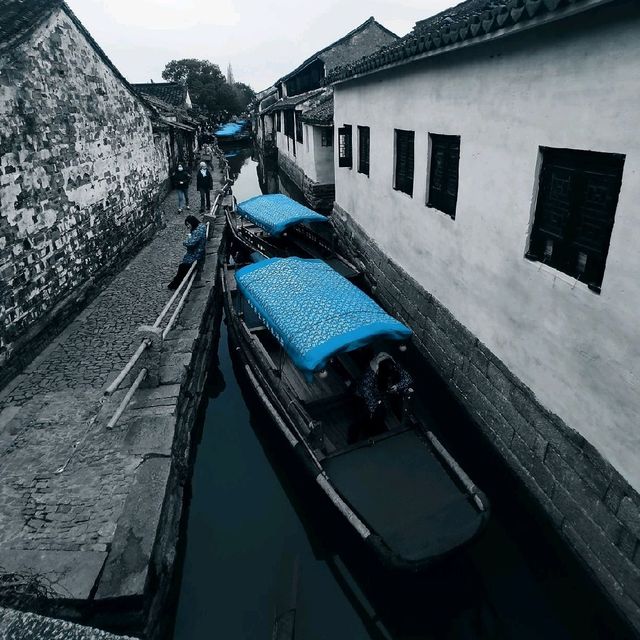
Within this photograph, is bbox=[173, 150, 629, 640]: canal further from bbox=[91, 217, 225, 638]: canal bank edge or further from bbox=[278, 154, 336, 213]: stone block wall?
bbox=[278, 154, 336, 213]: stone block wall

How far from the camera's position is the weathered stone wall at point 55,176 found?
734 centimetres

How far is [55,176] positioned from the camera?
8773 millimetres

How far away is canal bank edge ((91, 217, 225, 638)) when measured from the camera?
4191 millimetres

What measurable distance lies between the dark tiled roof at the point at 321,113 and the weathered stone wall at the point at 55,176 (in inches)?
294

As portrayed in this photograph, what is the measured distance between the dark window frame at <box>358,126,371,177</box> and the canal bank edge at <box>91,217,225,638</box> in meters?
6.46

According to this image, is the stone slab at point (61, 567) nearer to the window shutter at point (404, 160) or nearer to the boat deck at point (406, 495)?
the boat deck at point (406, 495)

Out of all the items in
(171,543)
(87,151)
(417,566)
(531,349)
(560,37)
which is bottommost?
(171,543)

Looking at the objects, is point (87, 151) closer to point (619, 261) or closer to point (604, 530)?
point (619, 261)

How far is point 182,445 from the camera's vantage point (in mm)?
6750

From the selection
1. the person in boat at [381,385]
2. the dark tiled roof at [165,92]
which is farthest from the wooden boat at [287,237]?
the dark tiled roof at [165,92]

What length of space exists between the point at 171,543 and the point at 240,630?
1.29 metres

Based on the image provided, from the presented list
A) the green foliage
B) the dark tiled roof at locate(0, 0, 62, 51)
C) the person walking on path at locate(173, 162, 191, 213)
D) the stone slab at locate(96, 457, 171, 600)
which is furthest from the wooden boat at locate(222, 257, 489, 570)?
the green foliage

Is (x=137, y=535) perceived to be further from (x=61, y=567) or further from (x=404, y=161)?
(x=404, y=161)

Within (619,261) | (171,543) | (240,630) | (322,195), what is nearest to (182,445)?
(171,543)
